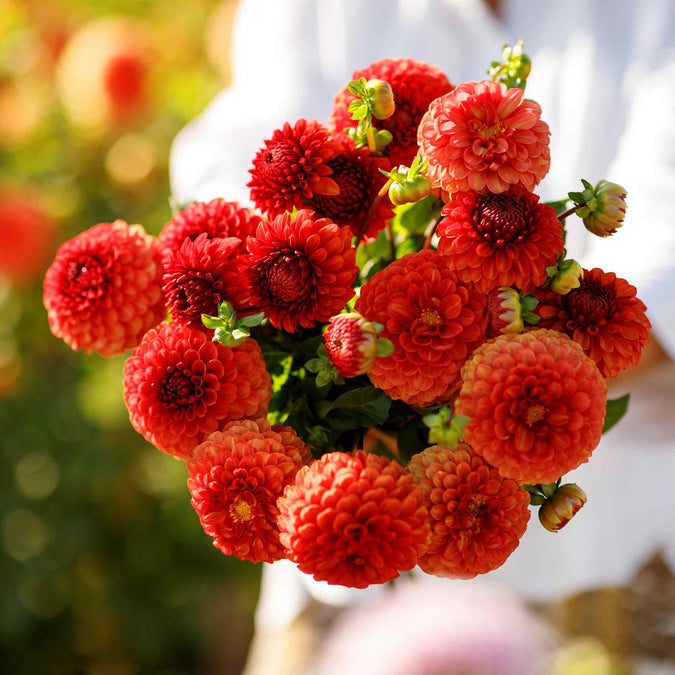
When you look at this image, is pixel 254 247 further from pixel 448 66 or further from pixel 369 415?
pixel 448 66

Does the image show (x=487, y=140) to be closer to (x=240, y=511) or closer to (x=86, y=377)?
(x=240, y=511)

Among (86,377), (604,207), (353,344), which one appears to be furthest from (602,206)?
(86,377)

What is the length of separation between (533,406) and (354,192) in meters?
0.11

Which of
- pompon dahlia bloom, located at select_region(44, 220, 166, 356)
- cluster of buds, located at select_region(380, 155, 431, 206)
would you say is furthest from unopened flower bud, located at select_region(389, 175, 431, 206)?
pompon dahlia bloom, located at select_region(44, 220, 166, 356)

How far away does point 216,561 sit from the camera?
1101 mm

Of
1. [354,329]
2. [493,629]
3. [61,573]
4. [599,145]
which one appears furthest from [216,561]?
[354,329]

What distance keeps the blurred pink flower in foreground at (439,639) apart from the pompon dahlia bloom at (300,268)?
27 centimetres

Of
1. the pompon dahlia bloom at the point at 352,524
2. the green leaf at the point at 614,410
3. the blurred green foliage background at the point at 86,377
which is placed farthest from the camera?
the blurred green foliage background at the point at 86,377

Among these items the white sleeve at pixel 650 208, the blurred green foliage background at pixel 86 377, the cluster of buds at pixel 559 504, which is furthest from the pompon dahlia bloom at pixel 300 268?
the blurred green foliage background at pixel 86 377

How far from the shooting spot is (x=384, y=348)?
0.24 meters

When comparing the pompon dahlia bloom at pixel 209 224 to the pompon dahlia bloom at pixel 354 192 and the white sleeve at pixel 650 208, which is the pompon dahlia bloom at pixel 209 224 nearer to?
the pompon dahlia bloom at pixel 354 192

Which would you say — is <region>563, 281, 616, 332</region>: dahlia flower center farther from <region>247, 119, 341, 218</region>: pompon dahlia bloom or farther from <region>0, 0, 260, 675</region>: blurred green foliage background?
<region>0, 0, 260, 675</region>: blurred green foliage background

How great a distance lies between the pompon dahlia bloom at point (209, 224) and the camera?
289 mm

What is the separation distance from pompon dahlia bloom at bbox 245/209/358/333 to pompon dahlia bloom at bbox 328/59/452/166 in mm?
59
